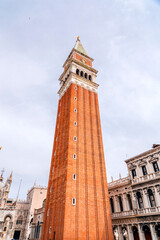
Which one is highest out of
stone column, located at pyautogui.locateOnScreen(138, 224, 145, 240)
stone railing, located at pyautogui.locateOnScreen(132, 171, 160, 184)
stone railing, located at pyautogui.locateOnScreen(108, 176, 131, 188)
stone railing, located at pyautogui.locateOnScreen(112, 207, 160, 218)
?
stone railing, located at pyautogui.locateOnScreen(108, 176, 131, 188)

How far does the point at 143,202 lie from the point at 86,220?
11.1m

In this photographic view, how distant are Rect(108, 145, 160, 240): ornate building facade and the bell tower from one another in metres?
5.35

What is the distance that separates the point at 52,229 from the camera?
88.8 feet

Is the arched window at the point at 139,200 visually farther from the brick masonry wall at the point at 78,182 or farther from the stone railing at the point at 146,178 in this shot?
the brick masonry wall at the point at 78,182

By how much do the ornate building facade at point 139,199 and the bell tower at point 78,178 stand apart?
5353 mm

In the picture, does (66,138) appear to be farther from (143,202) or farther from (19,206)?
(19,206)

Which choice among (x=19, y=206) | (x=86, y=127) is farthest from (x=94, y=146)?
(x=19, y=206)

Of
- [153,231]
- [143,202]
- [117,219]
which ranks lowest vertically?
[153,231]

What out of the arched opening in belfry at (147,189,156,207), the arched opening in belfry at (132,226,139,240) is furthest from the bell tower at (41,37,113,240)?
the arched opening in belfry at (147,189,156,207)

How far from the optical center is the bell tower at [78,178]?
83.9ft

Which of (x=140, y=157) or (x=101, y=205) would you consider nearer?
(x=101, y=205)

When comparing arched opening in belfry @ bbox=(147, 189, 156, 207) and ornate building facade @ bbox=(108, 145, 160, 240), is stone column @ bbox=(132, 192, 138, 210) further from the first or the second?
arched opening in belfry @ bbox=(147, 189, 156, 207)

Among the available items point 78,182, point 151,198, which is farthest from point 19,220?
point 151,198

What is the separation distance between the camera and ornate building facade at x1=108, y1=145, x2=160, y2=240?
28047mm
